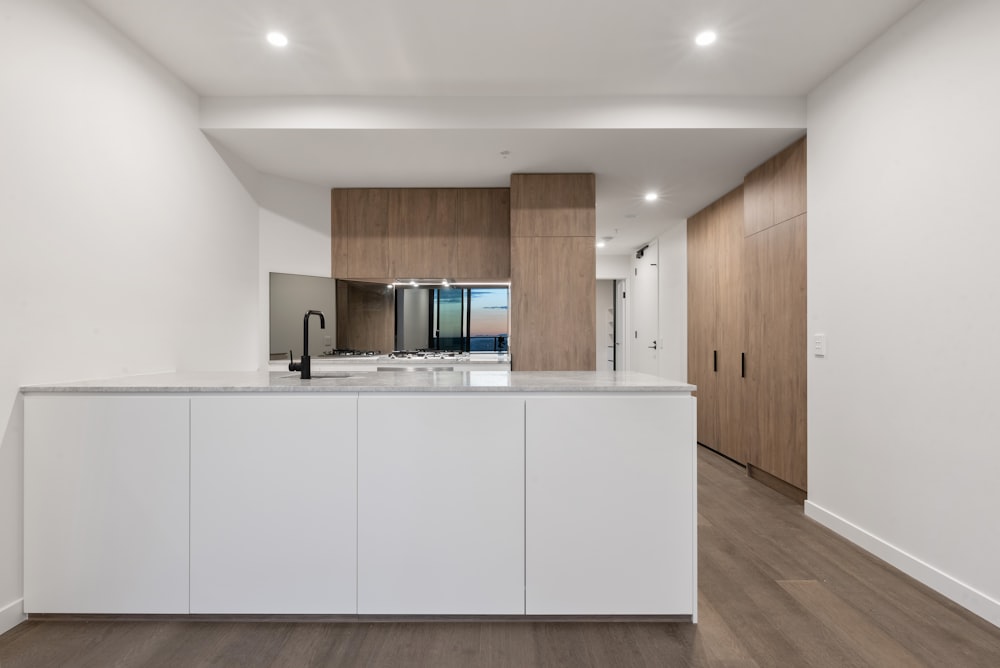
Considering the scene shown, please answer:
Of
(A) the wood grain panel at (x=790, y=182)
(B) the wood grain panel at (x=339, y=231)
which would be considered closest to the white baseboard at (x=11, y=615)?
(B) the wood grain panel at (x=339, y=231)

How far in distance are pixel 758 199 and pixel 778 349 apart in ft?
3.99

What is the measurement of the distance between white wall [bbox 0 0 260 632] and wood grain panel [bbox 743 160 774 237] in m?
4.06

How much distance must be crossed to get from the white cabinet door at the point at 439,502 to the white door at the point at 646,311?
17.7 feet

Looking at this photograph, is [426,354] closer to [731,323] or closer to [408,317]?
[408,317]

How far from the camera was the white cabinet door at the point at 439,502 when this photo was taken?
1928 mm

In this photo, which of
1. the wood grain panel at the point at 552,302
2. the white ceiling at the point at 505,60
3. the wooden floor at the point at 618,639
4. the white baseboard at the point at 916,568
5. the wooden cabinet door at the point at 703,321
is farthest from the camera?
the wooden cabinet door at the point at 703,321

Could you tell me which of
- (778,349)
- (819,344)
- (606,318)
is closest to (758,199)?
(778,349)

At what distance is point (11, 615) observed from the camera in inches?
75.5

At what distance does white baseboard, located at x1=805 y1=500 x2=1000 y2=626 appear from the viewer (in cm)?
199

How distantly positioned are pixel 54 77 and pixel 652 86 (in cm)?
310

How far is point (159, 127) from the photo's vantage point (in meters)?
2.81

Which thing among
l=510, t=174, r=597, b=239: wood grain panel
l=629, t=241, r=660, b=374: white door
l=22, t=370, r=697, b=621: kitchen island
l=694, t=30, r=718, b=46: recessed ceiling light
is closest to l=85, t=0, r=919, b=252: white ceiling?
l=694, t=30, r=718, b=46: recessed ceiling light

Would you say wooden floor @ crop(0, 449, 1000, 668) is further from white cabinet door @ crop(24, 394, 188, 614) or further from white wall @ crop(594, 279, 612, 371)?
white wall @ crop(594, 279, 612, 371)

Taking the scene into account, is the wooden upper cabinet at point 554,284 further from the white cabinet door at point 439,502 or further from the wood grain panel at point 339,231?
the white cabinet door at point 439,502
